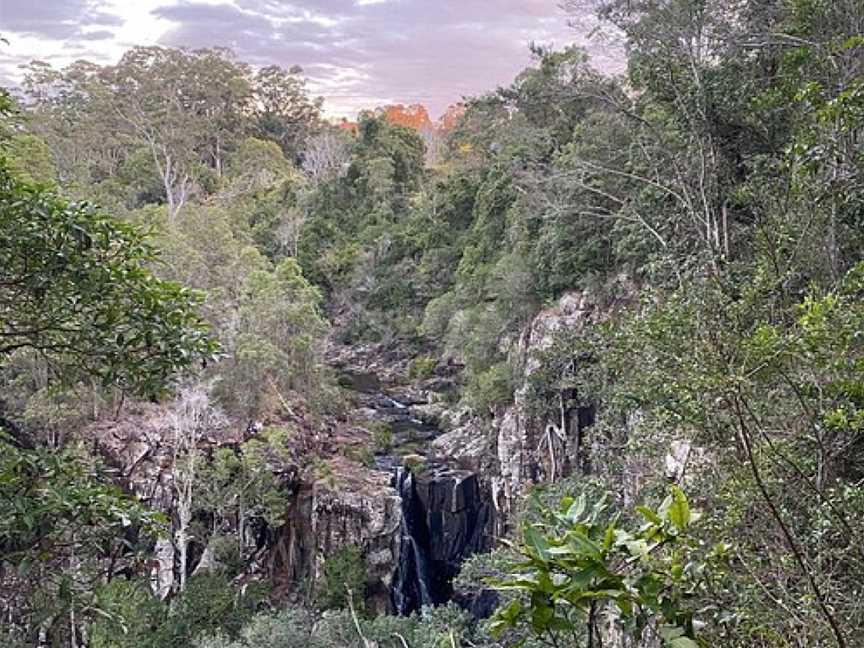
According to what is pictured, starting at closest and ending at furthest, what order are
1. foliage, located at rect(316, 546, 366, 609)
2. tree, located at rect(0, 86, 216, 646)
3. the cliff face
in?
tree, located at rect(0, 86, 216, 646) → foliage, located at rect(316, 546, 366, 609) → the cliff face

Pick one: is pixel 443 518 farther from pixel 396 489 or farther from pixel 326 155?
pixel 326 155

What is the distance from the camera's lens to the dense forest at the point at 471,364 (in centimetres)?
261

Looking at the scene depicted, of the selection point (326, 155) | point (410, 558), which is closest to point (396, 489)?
point (410, 558)

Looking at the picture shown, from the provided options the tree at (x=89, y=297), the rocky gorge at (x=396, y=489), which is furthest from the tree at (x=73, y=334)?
the rocky gorge at (x=396, y=489)

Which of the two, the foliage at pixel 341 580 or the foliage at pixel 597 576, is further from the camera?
the foliage at pixel 341 580

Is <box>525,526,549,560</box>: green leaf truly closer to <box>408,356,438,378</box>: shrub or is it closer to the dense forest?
the dense forest

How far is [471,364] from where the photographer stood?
14.4m

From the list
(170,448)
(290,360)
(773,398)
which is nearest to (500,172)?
(290,360)

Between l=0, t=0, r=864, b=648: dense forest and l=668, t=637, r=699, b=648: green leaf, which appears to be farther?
l=0, t=0, r=864, b=648: dense forest

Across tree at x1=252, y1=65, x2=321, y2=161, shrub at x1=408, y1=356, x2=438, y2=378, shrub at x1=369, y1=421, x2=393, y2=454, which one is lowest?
shrub at x1=369, y1=421, x2=393, y2=454

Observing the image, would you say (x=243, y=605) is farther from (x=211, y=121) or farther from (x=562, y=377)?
(x=211, y=121)

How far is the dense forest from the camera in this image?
2609 millimetres

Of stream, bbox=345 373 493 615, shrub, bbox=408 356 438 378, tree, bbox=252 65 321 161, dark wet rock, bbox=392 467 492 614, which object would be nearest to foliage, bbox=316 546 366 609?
stream, bbox=345 373 493 615

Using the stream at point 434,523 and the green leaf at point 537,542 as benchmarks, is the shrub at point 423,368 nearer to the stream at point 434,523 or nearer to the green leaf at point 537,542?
the stream at point 434,523
